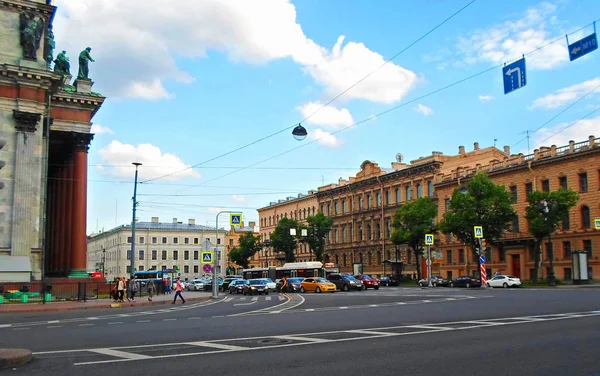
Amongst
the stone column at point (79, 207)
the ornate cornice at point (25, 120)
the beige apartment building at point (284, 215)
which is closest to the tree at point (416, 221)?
the beige apartment building at point (284, 215)

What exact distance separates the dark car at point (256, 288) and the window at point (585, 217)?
30495 millimetres

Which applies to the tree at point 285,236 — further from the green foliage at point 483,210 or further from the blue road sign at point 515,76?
the blue road sign at point 515,76

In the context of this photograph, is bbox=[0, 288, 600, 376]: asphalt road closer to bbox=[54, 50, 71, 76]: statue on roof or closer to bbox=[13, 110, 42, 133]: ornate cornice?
bbox=[13, 110, 42, 133]: ornate cornice

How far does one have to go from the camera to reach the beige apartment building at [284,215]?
343 feet

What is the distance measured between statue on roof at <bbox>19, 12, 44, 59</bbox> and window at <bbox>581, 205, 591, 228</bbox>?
49072 mm

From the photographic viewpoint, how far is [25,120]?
39938 millimetres

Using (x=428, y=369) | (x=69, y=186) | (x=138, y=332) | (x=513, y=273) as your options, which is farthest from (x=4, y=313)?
(x=513, y=273)

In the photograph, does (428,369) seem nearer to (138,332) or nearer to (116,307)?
(138,332)

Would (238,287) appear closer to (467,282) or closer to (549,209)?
(467,282)

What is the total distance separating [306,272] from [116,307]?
→ 32.6 meters

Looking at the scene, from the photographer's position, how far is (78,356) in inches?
457

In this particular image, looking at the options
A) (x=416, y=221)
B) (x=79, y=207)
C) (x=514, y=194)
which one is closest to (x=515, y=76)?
(x=79, y=207)

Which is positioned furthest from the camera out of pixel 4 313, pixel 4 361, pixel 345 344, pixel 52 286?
pixel 52 286

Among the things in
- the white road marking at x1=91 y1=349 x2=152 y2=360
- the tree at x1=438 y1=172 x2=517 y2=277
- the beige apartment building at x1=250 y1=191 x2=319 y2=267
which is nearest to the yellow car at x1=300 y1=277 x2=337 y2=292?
the tree at x1=438 y1=172 x2=517 y2=277
